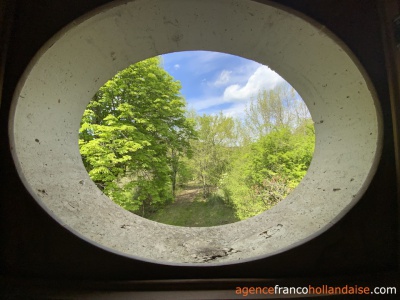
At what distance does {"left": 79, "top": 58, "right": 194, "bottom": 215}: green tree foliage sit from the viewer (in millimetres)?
6523

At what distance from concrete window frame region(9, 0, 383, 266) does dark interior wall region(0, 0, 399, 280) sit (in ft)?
0.11

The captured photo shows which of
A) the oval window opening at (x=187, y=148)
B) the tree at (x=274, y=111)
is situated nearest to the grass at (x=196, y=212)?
the oval window opening at (x=187, y=148)

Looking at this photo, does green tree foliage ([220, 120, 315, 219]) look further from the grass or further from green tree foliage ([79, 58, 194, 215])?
green tree foliage ([79, 58, 194, 215])

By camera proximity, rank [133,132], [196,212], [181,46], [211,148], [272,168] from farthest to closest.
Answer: [196,212] → [211,148] → [272,168] → [133,132] → [181,46]

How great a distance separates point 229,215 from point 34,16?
8879 millimetres

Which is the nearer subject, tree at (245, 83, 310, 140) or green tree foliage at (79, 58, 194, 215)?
green tree foliage at (79, 58, 194, 215)

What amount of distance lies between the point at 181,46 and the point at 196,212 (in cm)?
910

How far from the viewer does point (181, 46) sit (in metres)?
1.54

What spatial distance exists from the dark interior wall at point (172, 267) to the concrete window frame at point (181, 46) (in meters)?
0.03

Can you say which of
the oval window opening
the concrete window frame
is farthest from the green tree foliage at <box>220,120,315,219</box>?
the concrete window frame

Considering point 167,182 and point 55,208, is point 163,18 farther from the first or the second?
point 167,182

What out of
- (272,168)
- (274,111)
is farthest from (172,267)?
(274,111)

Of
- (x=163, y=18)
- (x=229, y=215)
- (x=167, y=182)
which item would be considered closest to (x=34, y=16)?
(x=163, y=18)

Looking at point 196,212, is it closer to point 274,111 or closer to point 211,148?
point 211,148
